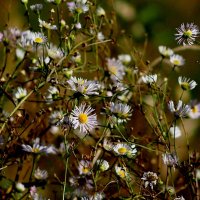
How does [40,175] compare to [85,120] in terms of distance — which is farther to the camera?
[40,175]

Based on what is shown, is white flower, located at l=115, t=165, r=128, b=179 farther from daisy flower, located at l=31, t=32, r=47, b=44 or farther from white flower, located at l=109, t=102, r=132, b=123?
daisy flower, located at l=31, t=32, r=47, b=44

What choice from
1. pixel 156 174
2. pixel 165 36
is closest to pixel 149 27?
pixel 165 36

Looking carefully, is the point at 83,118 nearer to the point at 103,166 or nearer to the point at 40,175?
the point at 103,166

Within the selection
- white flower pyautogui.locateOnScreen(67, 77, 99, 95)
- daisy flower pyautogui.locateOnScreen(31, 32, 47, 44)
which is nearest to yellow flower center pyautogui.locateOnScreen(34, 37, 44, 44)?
daisy flower pyautogui.locateOnScreen(31, 32, 47, 44)

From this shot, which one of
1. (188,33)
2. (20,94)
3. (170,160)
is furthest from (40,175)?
(188,33)

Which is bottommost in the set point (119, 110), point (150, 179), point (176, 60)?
point (150, 179)

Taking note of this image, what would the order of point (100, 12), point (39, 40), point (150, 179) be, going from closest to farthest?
point (150, 179), point (39, 40), point (100, 12)

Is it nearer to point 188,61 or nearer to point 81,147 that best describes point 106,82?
point 81,147
